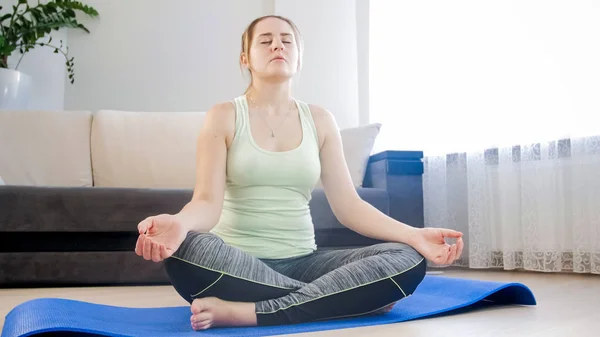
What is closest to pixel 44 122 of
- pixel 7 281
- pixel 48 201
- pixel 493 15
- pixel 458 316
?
pixel 48 201

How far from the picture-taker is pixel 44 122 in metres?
3.19

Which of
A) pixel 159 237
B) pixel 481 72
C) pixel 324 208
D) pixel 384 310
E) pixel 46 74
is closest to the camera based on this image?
pixel 159 237

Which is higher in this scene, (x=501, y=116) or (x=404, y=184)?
(x=501, y=116)

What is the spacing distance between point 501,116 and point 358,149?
697 mm

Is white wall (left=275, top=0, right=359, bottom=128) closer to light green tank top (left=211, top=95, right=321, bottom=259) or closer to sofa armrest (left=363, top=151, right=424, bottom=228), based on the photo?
sofa armrest (left=363, top=151, right=424, bottom=228)

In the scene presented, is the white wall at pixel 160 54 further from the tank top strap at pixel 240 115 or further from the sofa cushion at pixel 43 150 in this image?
the tank top strap at pixel 240 115

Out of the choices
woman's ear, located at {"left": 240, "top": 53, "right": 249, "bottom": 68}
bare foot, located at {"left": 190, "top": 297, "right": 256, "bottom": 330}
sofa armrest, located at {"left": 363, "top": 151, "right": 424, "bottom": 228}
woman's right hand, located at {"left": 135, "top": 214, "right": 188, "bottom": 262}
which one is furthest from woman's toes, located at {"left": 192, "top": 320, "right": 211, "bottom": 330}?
sofa armrest, located at {"left": 363, "top": 151, "right": 424, "bottom": 228}

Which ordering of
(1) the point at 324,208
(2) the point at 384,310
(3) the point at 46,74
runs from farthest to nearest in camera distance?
(3) the point at 46,74 < (1) the point at 324,208 < (2) the point at 384,310

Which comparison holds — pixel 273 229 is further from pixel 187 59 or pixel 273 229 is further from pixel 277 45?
pixel 187 59

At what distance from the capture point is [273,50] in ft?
5.10

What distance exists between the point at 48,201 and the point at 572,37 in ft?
7.35

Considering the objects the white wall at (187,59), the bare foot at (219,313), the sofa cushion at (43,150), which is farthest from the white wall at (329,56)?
the bare foot at (219,313)

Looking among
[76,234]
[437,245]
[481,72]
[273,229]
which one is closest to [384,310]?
[437,245]

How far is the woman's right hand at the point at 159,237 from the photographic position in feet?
3.76
